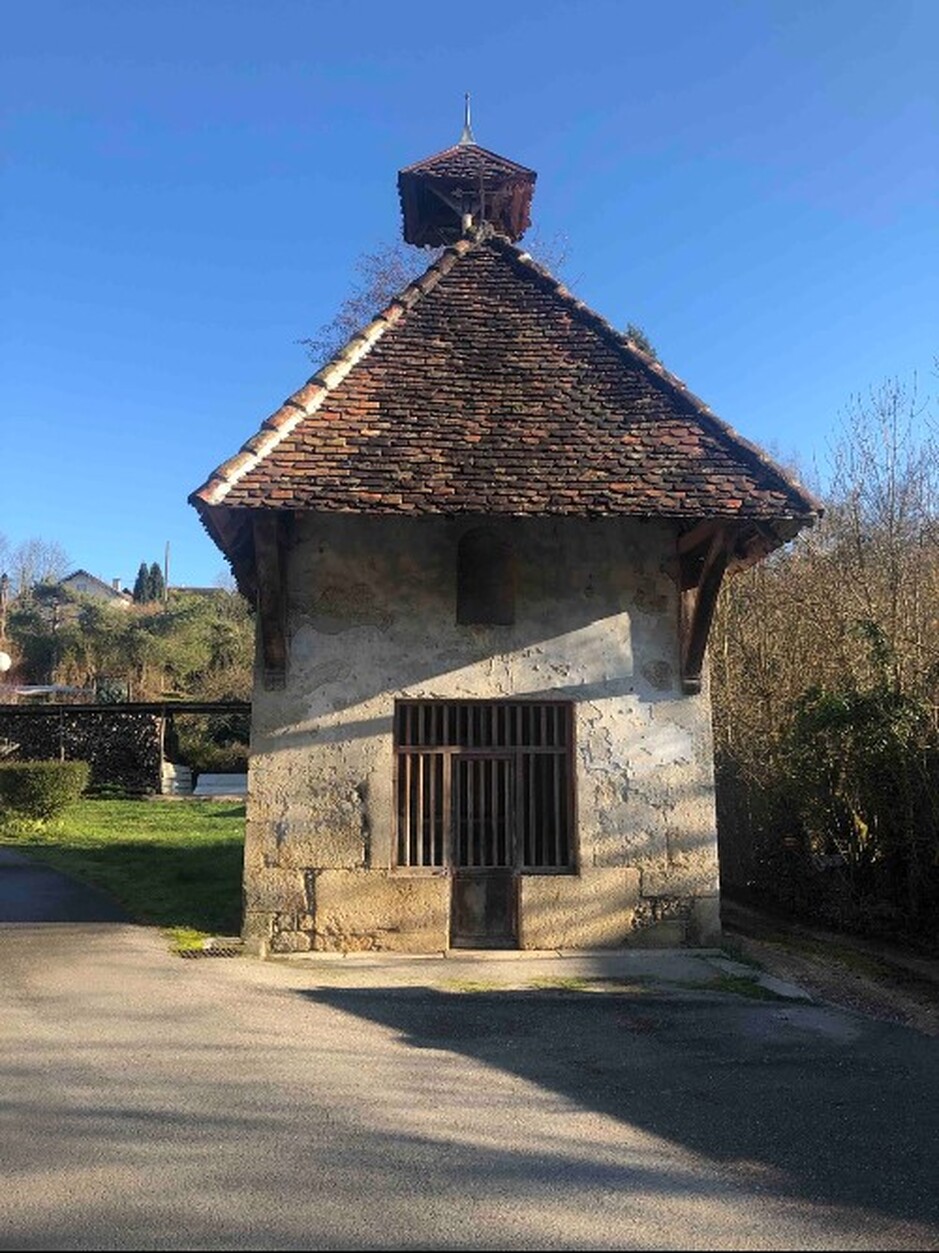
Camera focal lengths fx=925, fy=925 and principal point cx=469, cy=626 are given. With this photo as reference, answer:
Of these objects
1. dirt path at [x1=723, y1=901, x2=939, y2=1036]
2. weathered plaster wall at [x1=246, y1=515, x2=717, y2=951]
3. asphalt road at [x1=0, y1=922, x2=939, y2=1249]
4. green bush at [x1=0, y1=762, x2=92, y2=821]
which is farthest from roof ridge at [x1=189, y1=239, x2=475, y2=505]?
green bush at [x1=0, y1=762, x2=92, y2=821]

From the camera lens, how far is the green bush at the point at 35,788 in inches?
783

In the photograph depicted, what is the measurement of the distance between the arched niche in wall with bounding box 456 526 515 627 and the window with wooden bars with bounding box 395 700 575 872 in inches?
32.1

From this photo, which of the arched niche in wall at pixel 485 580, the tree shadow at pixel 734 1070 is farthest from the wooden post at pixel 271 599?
the tree shadow at pixel 734 1070

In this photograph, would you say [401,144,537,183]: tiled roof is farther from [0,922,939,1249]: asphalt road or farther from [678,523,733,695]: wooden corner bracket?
[0,922,939,1249]: asphalt road

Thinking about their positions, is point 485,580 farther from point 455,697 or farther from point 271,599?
point 271,599

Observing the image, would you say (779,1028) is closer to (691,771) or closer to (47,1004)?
(691,771)

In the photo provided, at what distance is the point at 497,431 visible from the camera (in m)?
8.93

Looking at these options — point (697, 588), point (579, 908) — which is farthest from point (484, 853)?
point (697, 588)

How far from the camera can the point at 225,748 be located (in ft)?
100

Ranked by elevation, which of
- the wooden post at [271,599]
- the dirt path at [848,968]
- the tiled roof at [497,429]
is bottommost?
the dirt path at [848,968]

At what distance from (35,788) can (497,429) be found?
612 inches

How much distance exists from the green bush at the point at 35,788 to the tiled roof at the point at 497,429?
46.1 ft

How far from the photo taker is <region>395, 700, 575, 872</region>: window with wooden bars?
874cm

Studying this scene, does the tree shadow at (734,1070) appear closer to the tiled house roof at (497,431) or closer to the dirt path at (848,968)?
the dirt path at (848,968)
